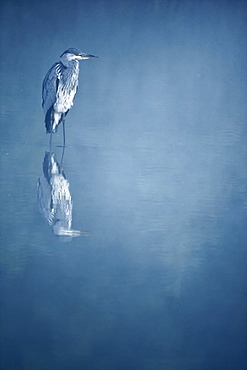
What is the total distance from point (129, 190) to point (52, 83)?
1.39 m

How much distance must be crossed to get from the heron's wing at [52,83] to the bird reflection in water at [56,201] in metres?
0.82

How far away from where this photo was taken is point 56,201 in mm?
2041

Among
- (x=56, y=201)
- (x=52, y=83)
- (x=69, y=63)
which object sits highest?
(x=69, y=63)

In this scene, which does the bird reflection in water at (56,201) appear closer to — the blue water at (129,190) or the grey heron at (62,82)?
the blue water at (129,190)

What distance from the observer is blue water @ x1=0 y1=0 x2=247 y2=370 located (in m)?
1.11

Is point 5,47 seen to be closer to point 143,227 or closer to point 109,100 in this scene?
point 109,100

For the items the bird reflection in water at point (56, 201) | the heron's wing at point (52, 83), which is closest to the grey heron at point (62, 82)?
the heron's wing at point (52, 83)

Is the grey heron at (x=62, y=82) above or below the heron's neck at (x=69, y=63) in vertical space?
below

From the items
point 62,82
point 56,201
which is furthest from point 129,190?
point 62,82

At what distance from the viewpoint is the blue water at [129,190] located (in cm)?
111

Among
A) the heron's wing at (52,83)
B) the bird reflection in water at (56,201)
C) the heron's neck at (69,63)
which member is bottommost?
the bird reflection in water at (56,201)

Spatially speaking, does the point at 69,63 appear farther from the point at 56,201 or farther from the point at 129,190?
the point at 56,201

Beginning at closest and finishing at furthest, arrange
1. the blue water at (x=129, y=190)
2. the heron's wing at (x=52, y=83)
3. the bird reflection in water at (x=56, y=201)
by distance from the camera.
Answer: the blue water at (x=129, y=190) < the bird reflection in water at (x=56, y=201) < the heron's wing at (x=52, y=83)

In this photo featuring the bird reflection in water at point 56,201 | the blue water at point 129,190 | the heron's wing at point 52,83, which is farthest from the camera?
the heron's wing at point 52,83
